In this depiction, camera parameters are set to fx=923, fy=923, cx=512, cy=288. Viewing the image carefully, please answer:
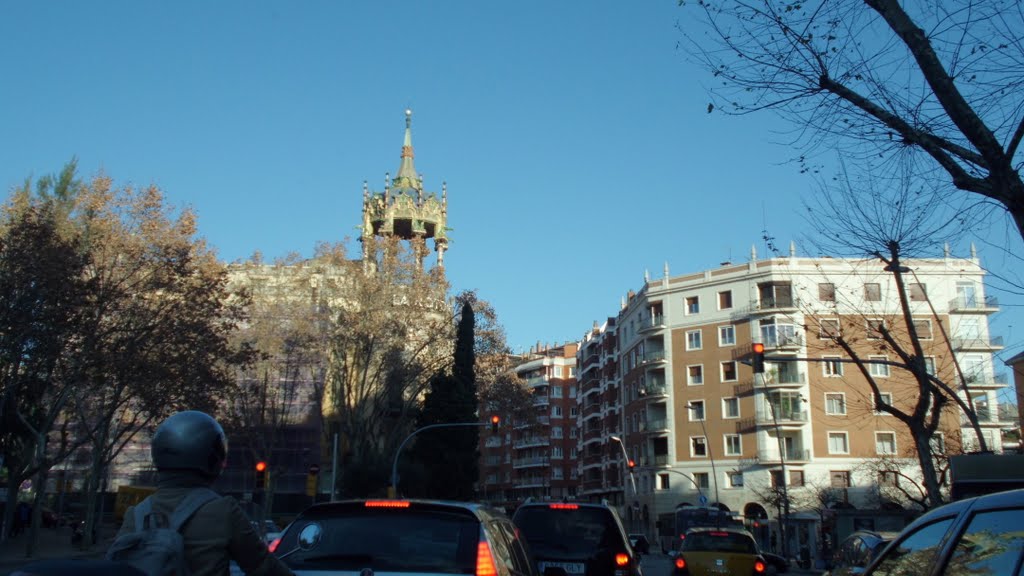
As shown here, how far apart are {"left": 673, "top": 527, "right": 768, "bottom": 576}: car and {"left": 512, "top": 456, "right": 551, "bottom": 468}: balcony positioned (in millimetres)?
84235

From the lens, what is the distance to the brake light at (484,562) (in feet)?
16.5

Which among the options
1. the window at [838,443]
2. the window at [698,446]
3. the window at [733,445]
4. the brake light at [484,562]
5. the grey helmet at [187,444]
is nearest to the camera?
the grey helmet at [187,444]

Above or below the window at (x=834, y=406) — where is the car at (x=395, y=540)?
below

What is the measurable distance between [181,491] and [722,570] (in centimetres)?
1372

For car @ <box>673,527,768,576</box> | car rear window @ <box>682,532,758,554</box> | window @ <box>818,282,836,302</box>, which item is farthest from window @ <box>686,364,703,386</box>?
car rear window @ <box>682,532,758,554</box>

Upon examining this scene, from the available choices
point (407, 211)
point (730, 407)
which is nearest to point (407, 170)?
point (407, 211)

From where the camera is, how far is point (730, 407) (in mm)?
59312

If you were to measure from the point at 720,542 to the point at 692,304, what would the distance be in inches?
1889

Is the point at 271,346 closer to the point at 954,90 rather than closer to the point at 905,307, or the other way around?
the point at 905,307

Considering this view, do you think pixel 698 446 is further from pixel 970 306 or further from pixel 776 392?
pixel 970 306

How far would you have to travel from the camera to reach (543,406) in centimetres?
10256

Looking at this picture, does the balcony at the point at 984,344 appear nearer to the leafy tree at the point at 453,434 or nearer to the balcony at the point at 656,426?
the balcony at the point at 656,426

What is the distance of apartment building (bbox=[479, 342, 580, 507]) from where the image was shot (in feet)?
327

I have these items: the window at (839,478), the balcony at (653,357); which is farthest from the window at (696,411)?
the window at (839,478)
